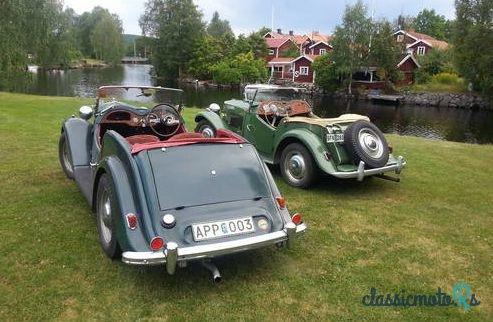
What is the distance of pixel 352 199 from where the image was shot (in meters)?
6.82

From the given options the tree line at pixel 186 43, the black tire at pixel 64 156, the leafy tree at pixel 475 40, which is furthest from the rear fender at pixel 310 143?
the tree line at pixel 186 43

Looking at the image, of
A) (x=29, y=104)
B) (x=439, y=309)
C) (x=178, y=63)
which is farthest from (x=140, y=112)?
(x=178, y=63)

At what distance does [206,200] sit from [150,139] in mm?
1610

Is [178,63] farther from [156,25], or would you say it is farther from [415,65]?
[415,65]

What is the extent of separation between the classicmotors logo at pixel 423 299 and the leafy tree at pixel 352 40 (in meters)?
44.4

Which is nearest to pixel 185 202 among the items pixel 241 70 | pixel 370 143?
pixel 370 143

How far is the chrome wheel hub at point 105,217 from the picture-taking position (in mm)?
4508

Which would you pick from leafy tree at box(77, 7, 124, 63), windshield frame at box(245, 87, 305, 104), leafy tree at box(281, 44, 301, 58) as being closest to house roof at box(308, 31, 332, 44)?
leafy tree at box(281, 44, 301, 58)

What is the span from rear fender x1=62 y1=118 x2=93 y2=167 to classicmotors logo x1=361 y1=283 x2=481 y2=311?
4.15 m

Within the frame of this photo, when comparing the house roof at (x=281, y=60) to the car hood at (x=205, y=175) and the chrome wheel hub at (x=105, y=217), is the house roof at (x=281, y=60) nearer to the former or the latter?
the car hood at (x=205, y=175)

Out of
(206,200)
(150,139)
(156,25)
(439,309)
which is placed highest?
(156,25)

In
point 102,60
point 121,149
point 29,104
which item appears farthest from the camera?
point 102,60

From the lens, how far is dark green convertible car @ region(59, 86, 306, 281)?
3.87 meters

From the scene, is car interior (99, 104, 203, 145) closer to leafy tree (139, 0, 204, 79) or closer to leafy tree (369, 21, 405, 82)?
leafy tree (369, 21, 405, 82)
